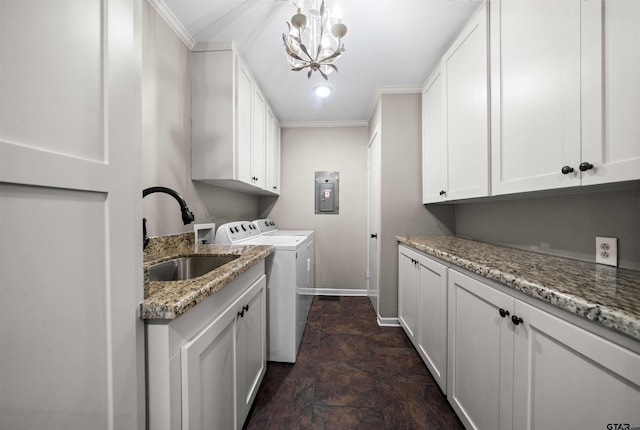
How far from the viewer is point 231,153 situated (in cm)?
171

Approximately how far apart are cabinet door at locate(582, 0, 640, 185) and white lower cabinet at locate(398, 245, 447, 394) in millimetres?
777

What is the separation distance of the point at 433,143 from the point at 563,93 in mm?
1156

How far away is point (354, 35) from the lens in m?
1.60

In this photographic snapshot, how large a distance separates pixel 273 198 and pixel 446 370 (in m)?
2.68

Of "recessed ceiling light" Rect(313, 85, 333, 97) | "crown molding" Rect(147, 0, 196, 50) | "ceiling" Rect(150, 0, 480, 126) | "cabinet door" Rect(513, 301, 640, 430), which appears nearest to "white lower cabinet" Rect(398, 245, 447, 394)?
"cabinet door" Rect(513, 301, 640, 430)

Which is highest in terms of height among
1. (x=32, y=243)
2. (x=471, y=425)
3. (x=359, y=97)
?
(x=359, y=97)

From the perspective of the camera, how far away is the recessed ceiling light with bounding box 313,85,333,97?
221 centimetres

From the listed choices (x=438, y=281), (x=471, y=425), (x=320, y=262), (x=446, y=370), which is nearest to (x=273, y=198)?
(x=320, y=262)

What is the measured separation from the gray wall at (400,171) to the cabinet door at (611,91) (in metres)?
1.47

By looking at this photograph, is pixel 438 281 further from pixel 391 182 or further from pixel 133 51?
pixel 133 51

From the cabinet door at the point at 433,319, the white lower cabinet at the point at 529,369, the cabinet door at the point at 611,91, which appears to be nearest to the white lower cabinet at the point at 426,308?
the cabinet door at the point at 433,319

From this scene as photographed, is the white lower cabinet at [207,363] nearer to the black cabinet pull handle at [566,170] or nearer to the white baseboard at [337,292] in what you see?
the black cabinet pull handle at [566,170]

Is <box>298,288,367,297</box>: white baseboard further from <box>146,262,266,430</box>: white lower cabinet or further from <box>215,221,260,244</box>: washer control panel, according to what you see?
<box>146,262,266,430</box>: white lower cabinet

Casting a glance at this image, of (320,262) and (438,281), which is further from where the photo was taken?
(320,262)
